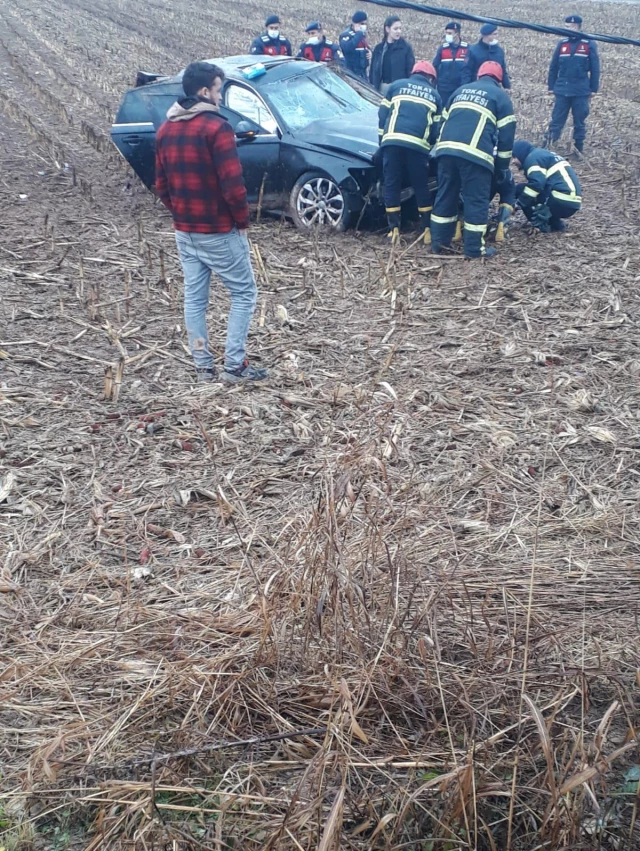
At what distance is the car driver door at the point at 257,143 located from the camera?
873 centimetres

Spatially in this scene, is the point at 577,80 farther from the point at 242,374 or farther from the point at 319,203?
the point at 242,374

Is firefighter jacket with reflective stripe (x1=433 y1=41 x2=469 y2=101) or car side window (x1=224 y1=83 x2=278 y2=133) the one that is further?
firefighter jacket with reflective stripe (x1=433 y1=41 x2=469 y2=101)

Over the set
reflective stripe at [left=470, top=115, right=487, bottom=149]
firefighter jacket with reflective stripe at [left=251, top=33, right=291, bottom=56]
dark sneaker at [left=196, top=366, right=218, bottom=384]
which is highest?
reflective stripe at [left=470, top=115, right=487, bottom=149]

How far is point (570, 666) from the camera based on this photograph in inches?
118

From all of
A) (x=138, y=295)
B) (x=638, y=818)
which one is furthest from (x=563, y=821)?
(x=138, y=295)

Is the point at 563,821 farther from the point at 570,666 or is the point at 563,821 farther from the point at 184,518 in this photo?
the point at 184,518

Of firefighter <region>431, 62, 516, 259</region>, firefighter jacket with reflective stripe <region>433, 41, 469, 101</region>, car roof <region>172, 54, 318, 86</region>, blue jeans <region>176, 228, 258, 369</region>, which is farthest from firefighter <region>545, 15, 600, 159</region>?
blue jeans <region>176, 228, 258, 369</region>

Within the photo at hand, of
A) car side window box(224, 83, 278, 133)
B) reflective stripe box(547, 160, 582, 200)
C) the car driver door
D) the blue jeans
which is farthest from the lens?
car side window box(224, 83, 278, 133)

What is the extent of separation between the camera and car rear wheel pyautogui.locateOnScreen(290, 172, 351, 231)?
339 inches

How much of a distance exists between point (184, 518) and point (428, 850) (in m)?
2.27

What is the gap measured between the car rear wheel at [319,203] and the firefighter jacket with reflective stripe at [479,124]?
53.2 inches

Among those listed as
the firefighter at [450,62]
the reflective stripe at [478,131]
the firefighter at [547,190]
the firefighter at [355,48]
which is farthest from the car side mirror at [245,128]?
the firefighter at [355,48]

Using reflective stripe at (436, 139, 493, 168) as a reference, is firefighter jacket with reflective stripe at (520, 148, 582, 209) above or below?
below

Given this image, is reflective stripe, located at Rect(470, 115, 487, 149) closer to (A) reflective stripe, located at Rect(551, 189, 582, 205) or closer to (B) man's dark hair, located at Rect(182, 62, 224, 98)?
(A) reflective stripe, located at Rect(551, 189, 582, 205)
